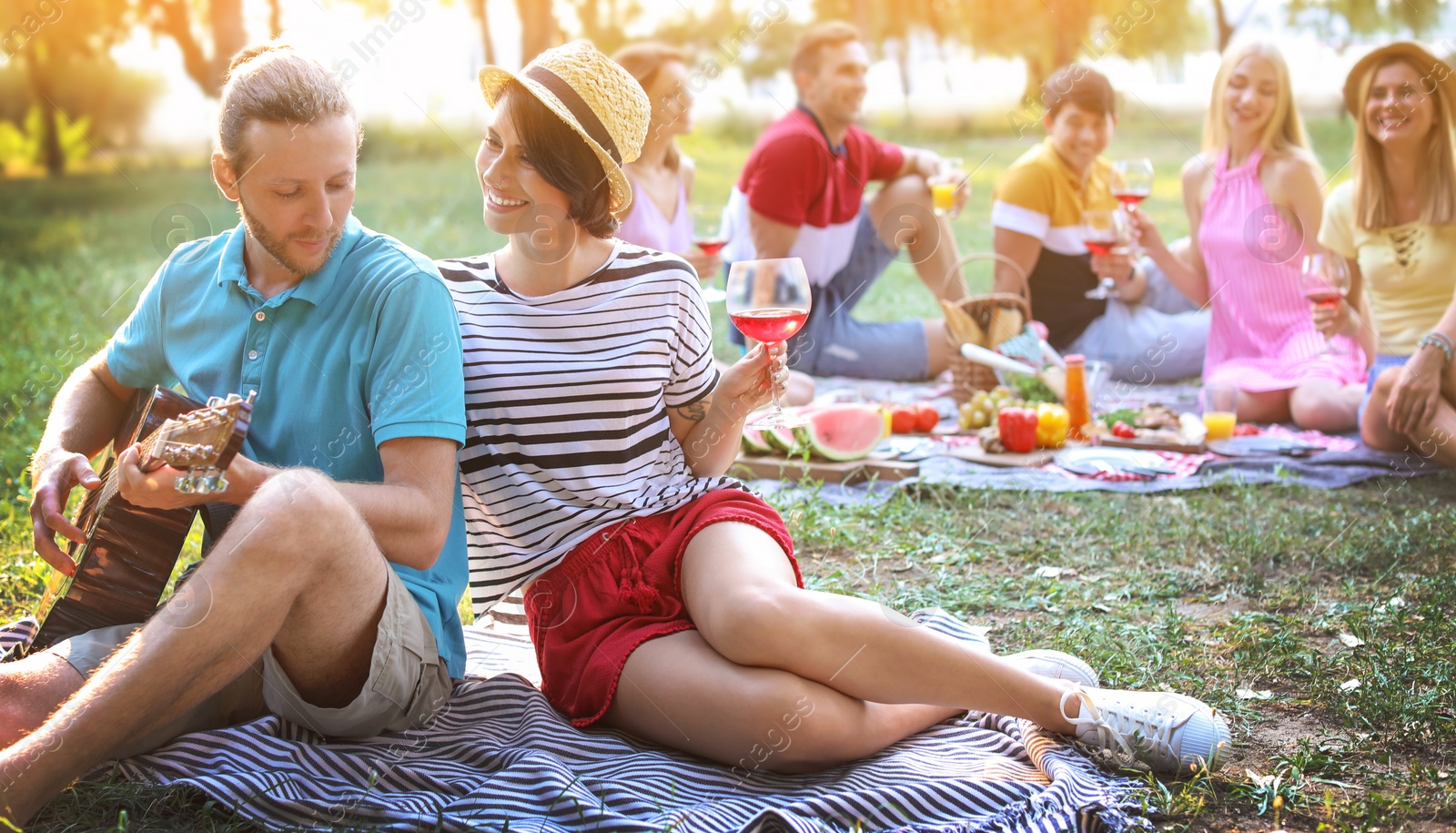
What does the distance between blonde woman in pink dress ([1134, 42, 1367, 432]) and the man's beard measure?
4981mm

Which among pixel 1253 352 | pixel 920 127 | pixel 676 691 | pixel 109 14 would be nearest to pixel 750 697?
pixel 676 691

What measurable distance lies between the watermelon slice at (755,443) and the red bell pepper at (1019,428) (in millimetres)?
1189

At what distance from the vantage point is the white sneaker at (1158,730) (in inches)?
106

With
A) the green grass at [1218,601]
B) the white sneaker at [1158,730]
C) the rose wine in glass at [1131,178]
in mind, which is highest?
the rose wine in glass at [1131,178]

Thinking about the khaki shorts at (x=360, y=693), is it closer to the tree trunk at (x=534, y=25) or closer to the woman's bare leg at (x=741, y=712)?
the woman's bare leg at (x=741, y=712)

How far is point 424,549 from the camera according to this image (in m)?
2.60

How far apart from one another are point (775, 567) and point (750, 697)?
326mm

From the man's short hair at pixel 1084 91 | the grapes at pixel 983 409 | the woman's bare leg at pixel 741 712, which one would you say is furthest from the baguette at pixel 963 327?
the woman's bare leg at pixel 741 712

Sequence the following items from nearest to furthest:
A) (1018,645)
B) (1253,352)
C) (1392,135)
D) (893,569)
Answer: (1018,645) → (893,569) → (1392,135) → (1253,352)

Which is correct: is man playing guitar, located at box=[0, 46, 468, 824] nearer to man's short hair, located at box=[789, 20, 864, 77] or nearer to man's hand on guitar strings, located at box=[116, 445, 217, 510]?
man's hand on guitar strings, located at box=[116, 445, 217, 510]

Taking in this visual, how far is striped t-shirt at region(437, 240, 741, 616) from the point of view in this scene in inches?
113

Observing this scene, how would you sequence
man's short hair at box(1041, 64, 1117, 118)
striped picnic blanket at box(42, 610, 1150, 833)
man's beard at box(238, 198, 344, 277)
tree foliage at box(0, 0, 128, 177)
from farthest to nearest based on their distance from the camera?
tree foliage at box(0, 0, 128, 177) → man's short hair at box(1041, 64, 1117, 118) → man's beard at box(238, 198, 344, 277) → striped picnic blanket at box(42, 610, 1150, 833)

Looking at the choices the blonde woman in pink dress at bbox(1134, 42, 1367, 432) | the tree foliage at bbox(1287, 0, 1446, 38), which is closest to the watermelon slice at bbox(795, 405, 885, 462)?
the blonde woman in pink dress at bbox(1134, 42, 1367, 432)

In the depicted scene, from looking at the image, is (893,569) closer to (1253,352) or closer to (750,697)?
(750,697)
